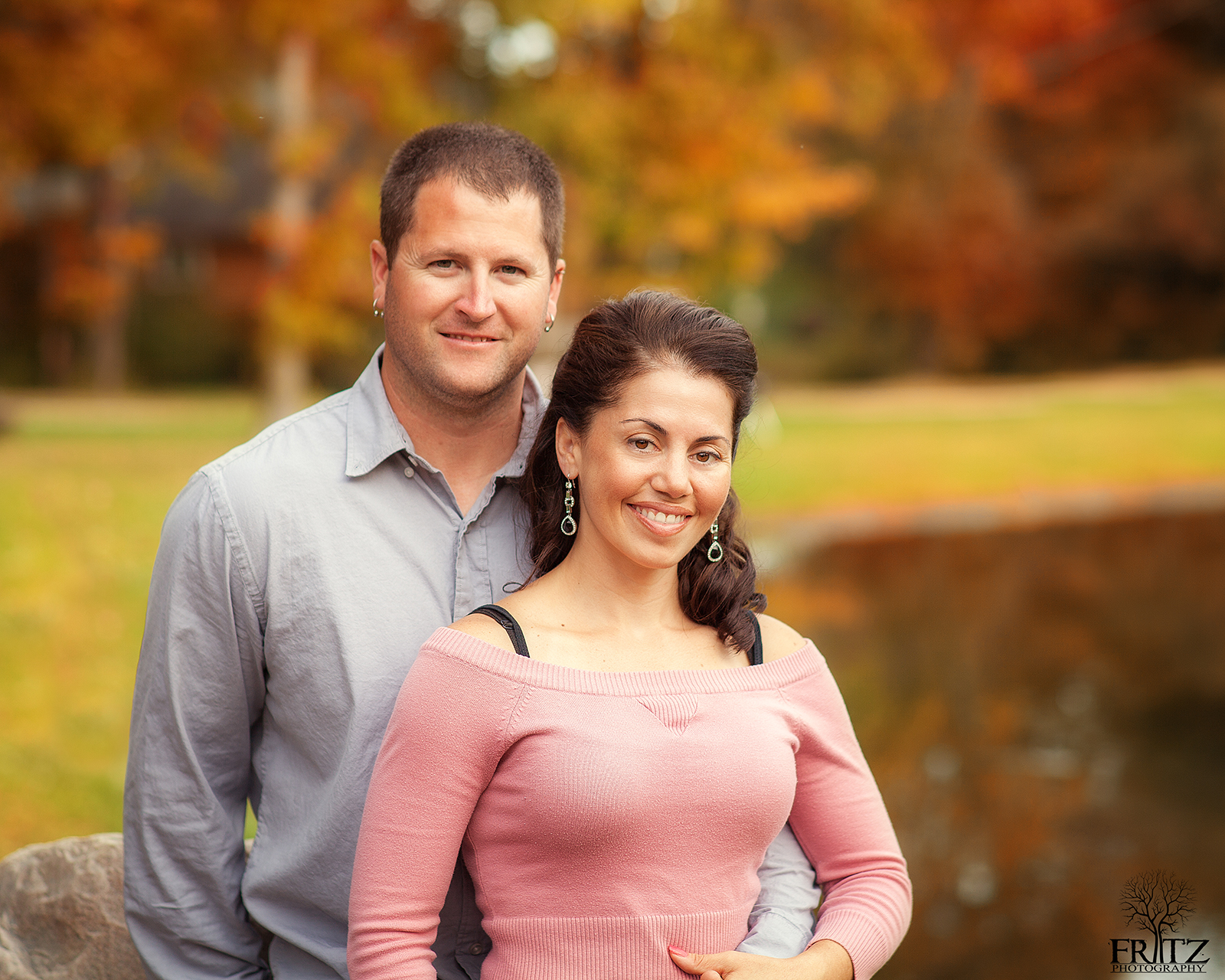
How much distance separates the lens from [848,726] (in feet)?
7.63

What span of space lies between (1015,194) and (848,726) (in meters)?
27.5

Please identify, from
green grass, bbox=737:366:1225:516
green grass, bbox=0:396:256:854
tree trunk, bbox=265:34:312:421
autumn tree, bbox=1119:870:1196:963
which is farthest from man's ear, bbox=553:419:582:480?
tree trunk, bbox=265:34:312:421

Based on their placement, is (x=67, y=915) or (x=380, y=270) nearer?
(x=380, y=270)

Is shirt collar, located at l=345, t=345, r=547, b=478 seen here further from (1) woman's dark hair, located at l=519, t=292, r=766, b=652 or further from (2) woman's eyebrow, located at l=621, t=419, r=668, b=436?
(2) woman's eyebrow, located at l=621, t=419, r=668, b=436

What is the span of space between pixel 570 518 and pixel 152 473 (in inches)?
405

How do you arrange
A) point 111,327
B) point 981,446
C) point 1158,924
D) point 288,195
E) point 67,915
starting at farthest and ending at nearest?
point 111,327
point 981,446
point 288,195
point 1158,924
point 67,915

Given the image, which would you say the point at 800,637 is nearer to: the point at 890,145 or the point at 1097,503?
the point at 1097,503

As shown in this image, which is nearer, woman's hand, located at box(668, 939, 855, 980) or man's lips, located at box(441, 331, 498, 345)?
woman's hand, located at box(668, 939, 855, 980)

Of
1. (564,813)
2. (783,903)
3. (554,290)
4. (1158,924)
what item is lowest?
(1158,924)

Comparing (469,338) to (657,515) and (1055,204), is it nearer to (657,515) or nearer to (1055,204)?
(657,515)

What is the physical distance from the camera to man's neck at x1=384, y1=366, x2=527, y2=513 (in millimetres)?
2492

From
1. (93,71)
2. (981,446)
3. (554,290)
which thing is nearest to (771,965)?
(554,290)

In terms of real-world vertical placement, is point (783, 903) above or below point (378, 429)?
below

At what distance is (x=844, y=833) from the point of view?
7.62 feet
